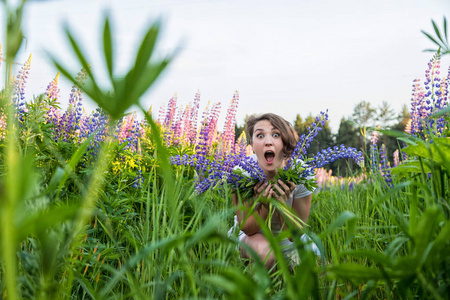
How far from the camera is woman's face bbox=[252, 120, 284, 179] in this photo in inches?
113

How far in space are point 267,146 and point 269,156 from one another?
0.09 m

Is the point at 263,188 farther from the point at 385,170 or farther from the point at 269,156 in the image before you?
the point at 385,170

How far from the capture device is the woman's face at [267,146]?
2.87 m

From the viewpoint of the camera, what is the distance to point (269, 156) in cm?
292

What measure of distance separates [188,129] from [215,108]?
0.60 metres

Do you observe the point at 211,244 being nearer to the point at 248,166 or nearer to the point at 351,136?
the point at 248,166

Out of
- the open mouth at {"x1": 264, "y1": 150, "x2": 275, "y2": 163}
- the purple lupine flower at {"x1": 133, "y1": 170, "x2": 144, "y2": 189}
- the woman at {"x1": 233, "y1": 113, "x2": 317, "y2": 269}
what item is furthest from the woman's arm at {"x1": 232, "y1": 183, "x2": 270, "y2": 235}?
the purple lupine flower at {"x1": 133, "y1": 170, "x2": 144, "y2": 189}

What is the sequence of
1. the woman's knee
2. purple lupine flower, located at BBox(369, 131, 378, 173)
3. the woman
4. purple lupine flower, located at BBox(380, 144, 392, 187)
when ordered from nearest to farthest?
1. the woman's knee
2. the woman
3. purple lupine flower, located at BBox(380, 144, 392, 187)
4. purple lupine flower, located at BBox(369, 131, 378, 173)

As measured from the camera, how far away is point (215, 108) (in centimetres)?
431

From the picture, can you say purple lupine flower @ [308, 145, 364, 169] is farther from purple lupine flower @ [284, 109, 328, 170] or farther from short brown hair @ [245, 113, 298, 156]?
short brown hair @ [245, 113, 298, 156]

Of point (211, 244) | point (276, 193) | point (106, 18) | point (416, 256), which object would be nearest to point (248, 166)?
point (276, 193)

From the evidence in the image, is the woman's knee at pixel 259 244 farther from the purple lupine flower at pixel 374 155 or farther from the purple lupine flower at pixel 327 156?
the purple lupine flower at pixel 374 155

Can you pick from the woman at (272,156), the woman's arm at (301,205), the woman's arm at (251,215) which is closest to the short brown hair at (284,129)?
the woman at (272,156)

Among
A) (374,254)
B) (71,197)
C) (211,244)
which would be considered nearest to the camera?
(374,254)
